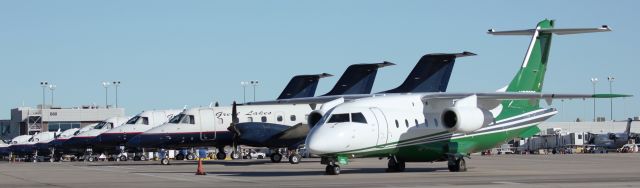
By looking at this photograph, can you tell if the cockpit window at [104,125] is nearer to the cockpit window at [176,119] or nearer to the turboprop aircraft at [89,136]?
the turboprop aircraft at [89,136]

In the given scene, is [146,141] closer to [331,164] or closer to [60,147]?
[60,147]

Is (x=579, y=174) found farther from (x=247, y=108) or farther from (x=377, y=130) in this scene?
(x=247, y=108)

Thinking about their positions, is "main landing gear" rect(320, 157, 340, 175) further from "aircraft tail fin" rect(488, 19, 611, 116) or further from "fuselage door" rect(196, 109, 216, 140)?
"fuselage door" rect(196, 109, 216, 140)

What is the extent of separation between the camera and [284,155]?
5256 centimetres

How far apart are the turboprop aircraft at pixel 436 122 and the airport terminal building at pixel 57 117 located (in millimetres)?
79869

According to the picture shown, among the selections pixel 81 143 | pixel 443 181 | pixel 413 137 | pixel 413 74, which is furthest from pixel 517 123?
pixel 81 143

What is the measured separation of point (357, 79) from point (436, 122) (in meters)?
25.5

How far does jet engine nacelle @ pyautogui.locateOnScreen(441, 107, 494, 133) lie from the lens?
3262cm

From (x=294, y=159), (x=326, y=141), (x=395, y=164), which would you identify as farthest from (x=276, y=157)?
(x=326, y=141)

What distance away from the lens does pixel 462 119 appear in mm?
32594

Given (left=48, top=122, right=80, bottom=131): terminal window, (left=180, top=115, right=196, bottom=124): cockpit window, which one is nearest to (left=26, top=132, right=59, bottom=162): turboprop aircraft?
(left=180, top=115, right=196, bottom=124): cockpit window

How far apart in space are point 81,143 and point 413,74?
17769 millimetres

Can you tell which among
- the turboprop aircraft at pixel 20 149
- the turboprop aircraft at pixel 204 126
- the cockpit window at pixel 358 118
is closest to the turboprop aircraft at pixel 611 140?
the turboprop aircraft at pixel 20 149

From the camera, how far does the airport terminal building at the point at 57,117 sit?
110 meters
